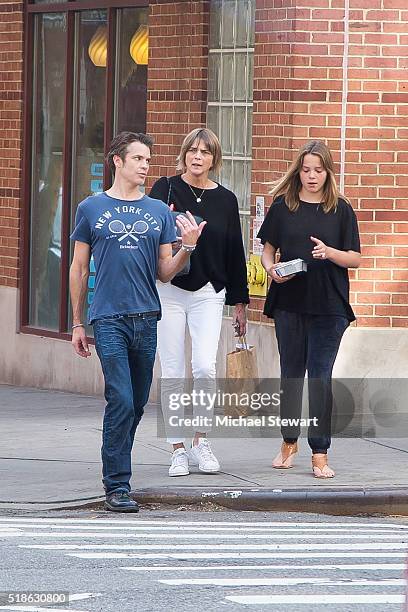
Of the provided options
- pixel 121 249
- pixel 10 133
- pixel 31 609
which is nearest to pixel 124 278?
pixel 121 249

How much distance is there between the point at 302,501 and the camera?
30.1 ft

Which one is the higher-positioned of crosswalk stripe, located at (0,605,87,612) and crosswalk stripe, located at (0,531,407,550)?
crosswalk stripe, located at (0,605,87,612)

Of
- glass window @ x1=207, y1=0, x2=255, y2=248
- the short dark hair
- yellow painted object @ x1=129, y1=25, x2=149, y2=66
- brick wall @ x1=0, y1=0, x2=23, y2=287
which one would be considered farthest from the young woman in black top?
brick wall @ x1=0, y1=0, x2=23, y2=287

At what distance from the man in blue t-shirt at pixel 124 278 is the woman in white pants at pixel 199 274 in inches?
22.4

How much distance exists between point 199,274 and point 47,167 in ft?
19.2

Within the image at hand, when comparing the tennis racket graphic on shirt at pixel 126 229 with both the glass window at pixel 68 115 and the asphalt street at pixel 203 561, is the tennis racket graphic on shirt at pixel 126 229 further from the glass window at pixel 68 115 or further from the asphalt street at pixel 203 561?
the glass window at pixel 68 115

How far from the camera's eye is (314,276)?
9508 millimetres

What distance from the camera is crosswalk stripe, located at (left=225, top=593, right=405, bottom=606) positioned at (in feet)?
20.6

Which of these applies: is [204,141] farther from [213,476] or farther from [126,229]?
[213,476]

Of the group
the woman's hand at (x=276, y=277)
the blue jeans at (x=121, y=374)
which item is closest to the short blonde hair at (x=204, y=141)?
the woman's hand at (x=276, y=277)

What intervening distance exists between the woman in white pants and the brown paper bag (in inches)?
42.3

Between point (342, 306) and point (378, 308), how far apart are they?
2.46 meters

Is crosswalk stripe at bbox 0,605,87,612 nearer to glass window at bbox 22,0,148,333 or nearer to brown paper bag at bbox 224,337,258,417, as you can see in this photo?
brown paper bag at bbox 224,337,258,417

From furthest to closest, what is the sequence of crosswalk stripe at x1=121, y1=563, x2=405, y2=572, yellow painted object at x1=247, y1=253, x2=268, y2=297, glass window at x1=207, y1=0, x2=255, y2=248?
glass window at x1=207, y1=0, x2=255, y2=248
yellow painted object at x1=247, y1=253, x2=268, y2=297
crosswalk stripe at x1=121, y1=563, x2=405, y2=572
